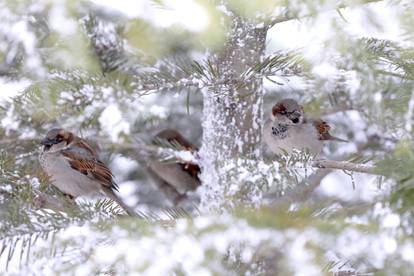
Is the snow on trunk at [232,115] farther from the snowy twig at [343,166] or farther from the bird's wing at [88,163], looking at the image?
the bird's wing at [88,163]

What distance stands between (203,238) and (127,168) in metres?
2.84

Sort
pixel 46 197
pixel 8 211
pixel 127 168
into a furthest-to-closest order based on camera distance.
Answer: pixel 127 168
pixel 46 197
pixel 8 211

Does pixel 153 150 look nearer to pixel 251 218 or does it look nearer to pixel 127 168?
pixel 251 218

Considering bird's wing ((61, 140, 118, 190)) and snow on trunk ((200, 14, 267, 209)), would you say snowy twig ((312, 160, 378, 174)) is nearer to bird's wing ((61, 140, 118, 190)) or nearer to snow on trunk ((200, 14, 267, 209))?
snow on trunk ((200, 14, 267, 209))

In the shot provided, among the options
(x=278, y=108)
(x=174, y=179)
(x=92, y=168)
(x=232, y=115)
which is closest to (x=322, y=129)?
(x=278, y=108)

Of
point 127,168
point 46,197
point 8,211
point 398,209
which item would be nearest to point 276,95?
point 127,168

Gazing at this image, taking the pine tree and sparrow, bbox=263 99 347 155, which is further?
sparrow, bbox=263 99 347 155

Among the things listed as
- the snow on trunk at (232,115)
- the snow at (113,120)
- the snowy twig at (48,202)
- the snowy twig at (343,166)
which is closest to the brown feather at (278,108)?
the snow on trunk at (232,115)

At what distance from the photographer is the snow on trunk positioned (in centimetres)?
187

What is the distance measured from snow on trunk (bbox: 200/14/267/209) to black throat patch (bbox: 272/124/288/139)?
1.31m

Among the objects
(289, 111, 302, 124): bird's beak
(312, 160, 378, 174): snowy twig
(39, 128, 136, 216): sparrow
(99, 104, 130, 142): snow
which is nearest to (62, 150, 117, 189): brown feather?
(39, 128, 136, 216): sparrow

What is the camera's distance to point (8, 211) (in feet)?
5.11

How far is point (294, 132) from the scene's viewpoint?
11.2ft

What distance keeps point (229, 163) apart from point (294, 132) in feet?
5.94
